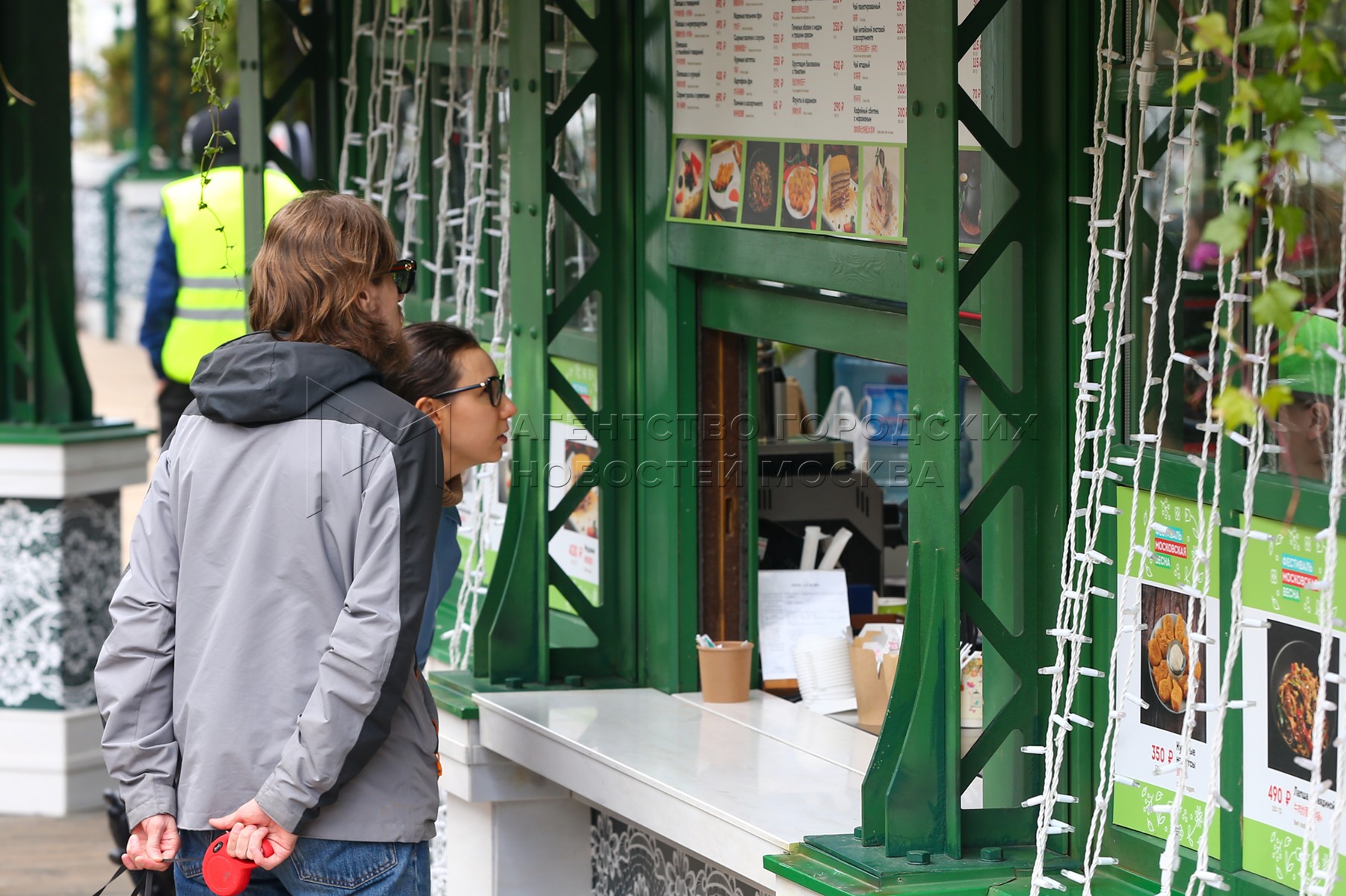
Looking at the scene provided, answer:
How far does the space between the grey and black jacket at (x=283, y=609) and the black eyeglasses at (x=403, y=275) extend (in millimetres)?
207

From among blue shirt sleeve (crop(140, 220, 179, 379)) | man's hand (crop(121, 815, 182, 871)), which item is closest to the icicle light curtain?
man's hand (crop(121, 815, 182, 871))

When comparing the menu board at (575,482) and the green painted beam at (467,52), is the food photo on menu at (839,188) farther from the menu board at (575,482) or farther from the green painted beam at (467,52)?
the menu board at (575,482)

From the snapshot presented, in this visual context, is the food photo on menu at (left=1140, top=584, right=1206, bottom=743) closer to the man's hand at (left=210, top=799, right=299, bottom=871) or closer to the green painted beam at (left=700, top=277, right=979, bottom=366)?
the green painted beam at (left=700, top=277, right=979, bottom=366)

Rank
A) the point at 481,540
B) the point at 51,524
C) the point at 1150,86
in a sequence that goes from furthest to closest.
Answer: the point at 51,524 → the point at 481,540 → the point at 1150,86

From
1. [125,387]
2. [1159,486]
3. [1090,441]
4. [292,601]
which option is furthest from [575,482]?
[125,387]

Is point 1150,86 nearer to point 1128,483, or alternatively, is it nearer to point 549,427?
point 1128,483

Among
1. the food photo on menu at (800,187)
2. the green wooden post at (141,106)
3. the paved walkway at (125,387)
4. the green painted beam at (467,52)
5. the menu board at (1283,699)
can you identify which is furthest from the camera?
the green wooden post at (141,106)

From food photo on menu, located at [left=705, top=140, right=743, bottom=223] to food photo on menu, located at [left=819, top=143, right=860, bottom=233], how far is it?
0.29 m

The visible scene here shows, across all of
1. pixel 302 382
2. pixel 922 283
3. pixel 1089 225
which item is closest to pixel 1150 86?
pixel 1089 225

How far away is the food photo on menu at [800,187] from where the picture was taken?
10.3ft

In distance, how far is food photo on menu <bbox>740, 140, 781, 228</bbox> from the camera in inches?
129

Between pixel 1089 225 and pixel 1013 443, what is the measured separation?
348 millimetres

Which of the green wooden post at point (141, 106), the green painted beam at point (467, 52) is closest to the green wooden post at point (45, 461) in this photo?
the green painted beam at point (467, 52)

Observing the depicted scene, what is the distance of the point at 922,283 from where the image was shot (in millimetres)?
2463
